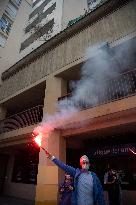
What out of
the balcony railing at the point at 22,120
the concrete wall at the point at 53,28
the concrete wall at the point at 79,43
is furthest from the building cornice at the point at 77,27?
the concrete wall at the point at 53,28

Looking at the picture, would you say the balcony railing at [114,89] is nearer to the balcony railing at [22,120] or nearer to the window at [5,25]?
the balcony railing at [22,120]

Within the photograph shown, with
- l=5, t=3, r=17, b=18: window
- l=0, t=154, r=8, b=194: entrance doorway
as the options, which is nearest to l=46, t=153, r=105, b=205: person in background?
l=0, t=154, r=8, b=194: entrance doorway

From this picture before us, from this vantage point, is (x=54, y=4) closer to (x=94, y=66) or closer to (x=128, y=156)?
(x=94, y=66)

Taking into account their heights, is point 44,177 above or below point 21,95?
below

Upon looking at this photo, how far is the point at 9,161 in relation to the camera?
51.4 ft

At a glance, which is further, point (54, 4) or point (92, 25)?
point (54, 4)

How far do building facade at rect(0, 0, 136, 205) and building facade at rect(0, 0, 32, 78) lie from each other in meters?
3.49

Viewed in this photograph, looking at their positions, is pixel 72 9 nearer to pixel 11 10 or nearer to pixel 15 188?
pixel 11 10

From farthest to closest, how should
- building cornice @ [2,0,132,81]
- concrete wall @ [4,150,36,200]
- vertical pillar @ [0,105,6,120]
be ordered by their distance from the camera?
vertical pillar @ [0,105,6,120] < concrete wall @ [4,150,36,200] < building cornice @ [2,0,132,81]

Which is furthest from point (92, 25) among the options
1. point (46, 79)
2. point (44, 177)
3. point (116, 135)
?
point (44, 177)

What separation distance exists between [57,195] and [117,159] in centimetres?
335

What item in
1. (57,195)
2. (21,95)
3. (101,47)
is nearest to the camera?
(57,195)

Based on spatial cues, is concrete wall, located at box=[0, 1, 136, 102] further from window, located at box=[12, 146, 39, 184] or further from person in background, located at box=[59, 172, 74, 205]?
person in background, located at box=[59, 172, 74, 205]

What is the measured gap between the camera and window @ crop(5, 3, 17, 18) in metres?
19.3
